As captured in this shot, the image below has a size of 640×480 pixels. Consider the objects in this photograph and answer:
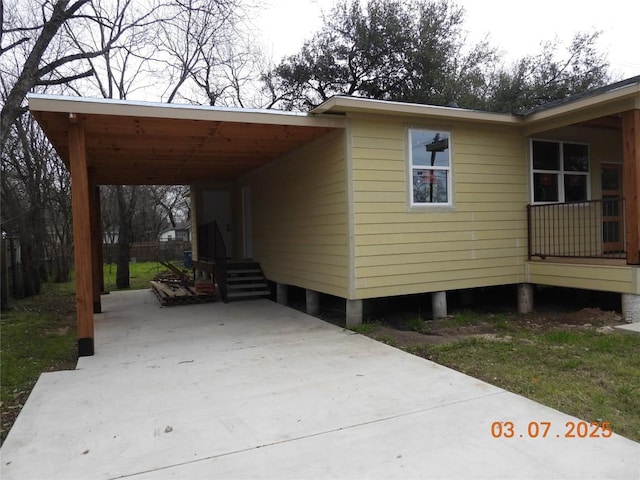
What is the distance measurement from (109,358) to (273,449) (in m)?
3.29

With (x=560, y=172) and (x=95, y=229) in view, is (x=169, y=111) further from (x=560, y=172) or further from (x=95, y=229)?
(x=560, y=172)

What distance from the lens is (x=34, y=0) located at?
9.91m

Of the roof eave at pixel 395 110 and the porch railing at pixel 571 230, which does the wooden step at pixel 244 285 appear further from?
the porch railing at pixel 571 230

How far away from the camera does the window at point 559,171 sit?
809 cm

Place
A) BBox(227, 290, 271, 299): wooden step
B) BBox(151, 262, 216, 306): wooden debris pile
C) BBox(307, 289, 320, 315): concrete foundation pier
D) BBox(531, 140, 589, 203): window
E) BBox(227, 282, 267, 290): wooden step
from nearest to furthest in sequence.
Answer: BBox(531, 140, 589, 203): window → BBox(307, 289, 320, 315): concrete foundation pier → BBox(151, 262, 216, 306): wooden debris pile → BBox(227, 290, 271, 299): wooden step → BBox(227, 282, 267, 290): wooden step

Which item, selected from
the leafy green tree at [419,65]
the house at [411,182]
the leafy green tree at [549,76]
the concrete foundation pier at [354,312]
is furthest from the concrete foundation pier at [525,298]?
the leafy green tree at [549,76]

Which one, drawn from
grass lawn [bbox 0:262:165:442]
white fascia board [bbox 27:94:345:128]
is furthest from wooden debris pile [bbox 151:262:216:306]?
white fascia board [bbox 27:94:345:128]

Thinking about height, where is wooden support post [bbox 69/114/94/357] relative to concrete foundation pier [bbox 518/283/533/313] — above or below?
above

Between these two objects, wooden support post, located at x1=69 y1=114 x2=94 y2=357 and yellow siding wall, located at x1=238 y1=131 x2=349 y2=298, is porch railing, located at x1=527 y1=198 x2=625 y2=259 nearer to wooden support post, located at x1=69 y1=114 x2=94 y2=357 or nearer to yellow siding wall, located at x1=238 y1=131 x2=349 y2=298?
yellow siding wall, located at x1=238 y1=131 x2=349 y2=298

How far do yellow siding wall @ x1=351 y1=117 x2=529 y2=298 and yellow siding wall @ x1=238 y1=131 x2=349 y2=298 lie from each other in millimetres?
358

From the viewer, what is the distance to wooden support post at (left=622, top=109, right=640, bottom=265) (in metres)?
6.22

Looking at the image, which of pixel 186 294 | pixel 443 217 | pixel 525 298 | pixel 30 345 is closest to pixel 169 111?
pixel 30 345

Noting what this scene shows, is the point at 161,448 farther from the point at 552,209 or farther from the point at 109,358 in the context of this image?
the point at 552,209

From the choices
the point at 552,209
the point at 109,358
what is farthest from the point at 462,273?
the point at 109,358
